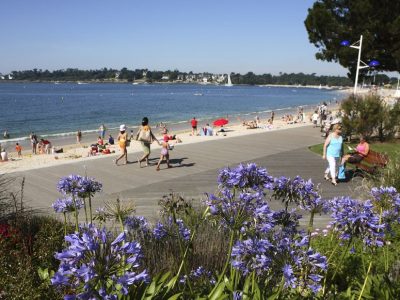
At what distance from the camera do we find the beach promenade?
32.4 feet

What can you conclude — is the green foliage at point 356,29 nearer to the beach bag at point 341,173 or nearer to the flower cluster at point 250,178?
the beach bag at point 341,173

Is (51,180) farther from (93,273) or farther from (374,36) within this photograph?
(374,36)

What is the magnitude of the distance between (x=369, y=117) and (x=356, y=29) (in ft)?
41.5

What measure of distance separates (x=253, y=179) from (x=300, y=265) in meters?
0.79

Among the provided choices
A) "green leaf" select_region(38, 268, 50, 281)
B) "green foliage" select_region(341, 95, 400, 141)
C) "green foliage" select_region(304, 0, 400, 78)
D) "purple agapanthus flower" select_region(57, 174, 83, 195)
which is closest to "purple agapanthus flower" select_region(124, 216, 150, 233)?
"purple agapanthus flower" select_region(57, 174, 83, 195)

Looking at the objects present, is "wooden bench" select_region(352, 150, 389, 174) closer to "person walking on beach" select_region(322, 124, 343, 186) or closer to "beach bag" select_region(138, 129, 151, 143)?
"person walking on beach" select_region(322, 124, 343, 186)

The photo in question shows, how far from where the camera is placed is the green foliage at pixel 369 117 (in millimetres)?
18078

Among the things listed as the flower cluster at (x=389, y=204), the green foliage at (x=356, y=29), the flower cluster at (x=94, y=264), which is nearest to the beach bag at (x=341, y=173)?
the flower cluster at (x=389, y=204)

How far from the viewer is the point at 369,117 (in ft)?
59.5

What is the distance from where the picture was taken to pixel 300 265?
2.54 meters

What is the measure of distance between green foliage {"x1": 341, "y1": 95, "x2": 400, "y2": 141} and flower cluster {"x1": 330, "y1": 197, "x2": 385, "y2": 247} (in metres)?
16.4

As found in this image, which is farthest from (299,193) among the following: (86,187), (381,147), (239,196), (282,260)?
(381,147)

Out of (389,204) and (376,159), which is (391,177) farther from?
(389,204)

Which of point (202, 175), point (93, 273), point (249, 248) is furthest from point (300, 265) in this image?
point (202, 175)
